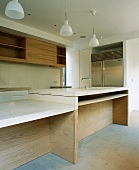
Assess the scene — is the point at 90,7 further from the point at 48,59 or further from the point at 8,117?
the point at 8,117

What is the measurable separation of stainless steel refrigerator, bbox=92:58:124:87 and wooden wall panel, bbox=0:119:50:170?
313cm

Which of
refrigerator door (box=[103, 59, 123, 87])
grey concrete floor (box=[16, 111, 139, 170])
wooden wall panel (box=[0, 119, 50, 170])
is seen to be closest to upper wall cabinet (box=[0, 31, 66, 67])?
refrigerator door (box=[103, 59, 123, 87])

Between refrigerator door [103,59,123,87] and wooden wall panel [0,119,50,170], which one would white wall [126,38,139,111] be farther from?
wooden wall panel [0,119,50,170]

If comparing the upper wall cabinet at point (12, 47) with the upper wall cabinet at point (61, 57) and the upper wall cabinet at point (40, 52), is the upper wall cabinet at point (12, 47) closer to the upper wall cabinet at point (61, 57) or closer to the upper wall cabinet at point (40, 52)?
the upper wall cabinet at point (40, 52)

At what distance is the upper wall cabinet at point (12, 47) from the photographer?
132 inches

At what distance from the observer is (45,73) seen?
4.48 m

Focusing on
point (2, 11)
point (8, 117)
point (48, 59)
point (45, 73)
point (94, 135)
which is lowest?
point (94, 135)

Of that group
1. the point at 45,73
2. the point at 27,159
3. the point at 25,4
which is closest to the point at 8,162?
the point at 27,159

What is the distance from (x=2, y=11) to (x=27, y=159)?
110 inches

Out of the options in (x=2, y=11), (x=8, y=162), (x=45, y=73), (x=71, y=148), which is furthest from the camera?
(x=45, y=73)

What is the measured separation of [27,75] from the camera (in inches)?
156

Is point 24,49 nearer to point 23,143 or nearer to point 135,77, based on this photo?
point 23,143

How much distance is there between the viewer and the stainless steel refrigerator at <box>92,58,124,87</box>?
430 centimetres

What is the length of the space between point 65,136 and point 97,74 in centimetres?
340
